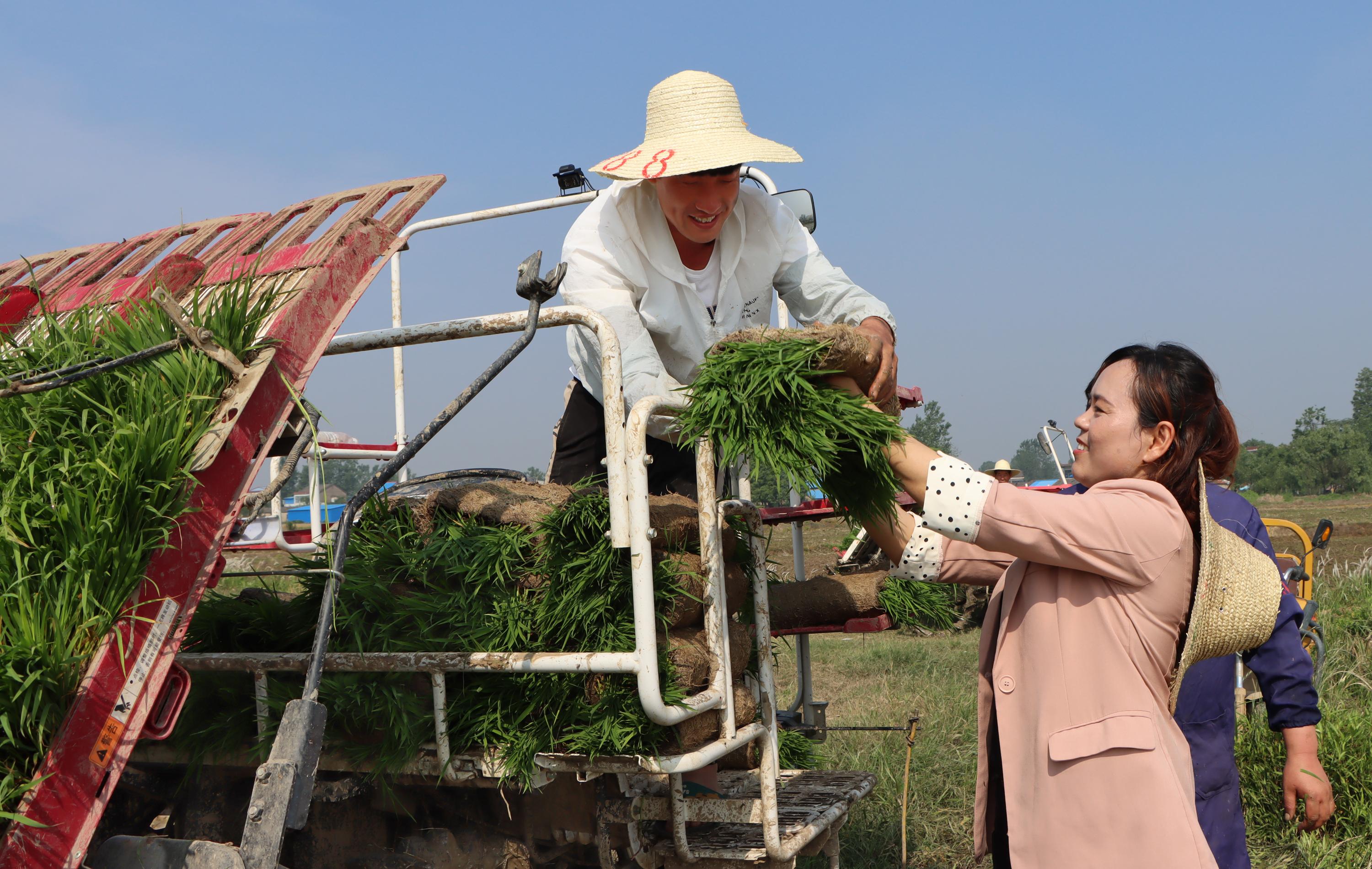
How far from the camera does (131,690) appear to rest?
1.74 m

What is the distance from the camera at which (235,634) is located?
8.91 feet

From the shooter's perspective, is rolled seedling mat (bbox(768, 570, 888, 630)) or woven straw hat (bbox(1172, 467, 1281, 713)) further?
rolled seedling mat (bbox(768, 570, 888, 630))

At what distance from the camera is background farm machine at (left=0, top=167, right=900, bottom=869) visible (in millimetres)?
1734

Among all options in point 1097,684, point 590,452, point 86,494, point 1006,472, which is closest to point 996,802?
point 1097,684

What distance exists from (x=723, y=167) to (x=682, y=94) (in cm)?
34

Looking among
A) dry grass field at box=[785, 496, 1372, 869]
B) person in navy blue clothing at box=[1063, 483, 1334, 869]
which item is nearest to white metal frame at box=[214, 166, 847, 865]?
person in navy blue clothing at box=[1063, 483, 1334, 869]

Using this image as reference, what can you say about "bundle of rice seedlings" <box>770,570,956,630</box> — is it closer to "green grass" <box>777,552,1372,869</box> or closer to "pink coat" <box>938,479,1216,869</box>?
"pink coat" <box>938,479,1216,869</box>

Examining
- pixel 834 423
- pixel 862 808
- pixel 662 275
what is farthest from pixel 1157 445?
pixel 862 808

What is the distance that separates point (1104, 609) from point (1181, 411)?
0.51 m

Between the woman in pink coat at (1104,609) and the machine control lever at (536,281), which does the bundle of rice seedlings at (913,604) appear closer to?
the woman in pink coat at (1104,609)

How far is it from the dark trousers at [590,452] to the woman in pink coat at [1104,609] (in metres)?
1.21

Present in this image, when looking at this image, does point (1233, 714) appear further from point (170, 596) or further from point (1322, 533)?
point (1322, 533)

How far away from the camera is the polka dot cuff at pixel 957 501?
2100 millimetres

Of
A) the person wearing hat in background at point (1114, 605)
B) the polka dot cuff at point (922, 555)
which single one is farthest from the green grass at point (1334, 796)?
the polka dot cuff at point (922, 555)
